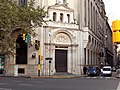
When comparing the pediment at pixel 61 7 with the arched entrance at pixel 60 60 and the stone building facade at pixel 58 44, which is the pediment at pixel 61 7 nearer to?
the stone building facade at pixel 58 44

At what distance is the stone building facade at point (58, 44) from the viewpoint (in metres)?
52.8

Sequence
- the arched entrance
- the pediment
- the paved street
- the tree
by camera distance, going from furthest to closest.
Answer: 1. the pediment
2. the arched entrance
3. the paved street
4. the tree

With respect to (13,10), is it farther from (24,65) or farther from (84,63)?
(84,63)

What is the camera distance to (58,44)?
5684 centimetres

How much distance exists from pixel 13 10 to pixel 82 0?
50660 millimetres

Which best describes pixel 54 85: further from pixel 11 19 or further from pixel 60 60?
pixel 60 60

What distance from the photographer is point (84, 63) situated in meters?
59.9

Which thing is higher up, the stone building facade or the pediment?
the pediment

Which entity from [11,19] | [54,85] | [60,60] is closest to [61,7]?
[60,60]

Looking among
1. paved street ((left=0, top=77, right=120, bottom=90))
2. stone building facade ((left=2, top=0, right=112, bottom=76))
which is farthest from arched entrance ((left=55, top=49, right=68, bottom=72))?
paved street ((left=0, top=77, right=120, bottom=90))

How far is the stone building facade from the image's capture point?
5281 centimetres

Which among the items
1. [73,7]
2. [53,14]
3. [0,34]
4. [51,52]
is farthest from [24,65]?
[0,34]

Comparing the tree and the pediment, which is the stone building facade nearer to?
the pediment

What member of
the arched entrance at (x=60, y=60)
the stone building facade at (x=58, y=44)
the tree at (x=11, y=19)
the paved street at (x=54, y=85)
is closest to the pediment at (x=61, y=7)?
the stone building facade at (x=58, y=44)
